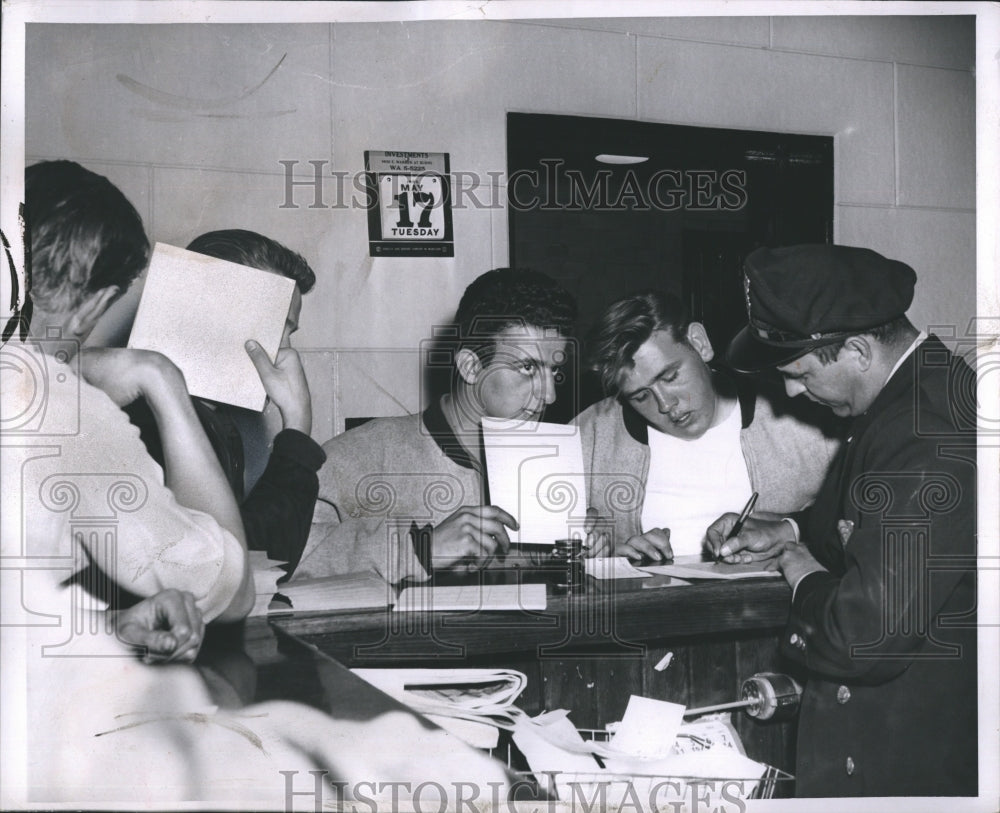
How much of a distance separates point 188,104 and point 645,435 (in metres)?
1.23

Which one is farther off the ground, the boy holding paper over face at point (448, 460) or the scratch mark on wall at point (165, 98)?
the scratch mark on wall at point (165, 98)

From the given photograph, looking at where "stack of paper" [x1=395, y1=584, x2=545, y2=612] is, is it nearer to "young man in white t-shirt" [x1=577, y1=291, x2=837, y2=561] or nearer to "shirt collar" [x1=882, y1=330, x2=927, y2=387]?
"young man in white t-shirt" [x1=577, y1=291, x2=837, y2=561]

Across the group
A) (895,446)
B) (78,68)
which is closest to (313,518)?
(78,68)

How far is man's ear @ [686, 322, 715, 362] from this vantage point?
2.08 meters

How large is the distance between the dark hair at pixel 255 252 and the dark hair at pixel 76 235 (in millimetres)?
134

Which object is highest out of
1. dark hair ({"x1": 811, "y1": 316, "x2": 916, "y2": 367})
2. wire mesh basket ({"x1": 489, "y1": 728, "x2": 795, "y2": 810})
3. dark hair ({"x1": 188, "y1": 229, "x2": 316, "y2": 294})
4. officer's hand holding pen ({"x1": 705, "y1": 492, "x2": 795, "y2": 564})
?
dark hair ({"x1": 188, "y1": 229, "x2": 316, "y2": 294})

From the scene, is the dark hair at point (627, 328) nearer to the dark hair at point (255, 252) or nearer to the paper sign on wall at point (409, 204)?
the paper sign on wall at point (409, 204)

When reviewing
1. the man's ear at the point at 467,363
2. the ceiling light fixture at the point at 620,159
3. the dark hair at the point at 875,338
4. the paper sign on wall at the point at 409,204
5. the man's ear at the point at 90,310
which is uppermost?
the ceiling light fixture at the point at 620,159

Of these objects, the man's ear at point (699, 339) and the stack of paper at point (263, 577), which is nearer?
the stack of paper at point (263, 577)

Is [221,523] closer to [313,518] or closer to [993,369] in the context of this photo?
[313,518]

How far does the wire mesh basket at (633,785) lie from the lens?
1988 millimetres

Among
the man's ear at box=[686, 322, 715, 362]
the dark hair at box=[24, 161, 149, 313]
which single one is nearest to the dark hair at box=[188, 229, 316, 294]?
the dark hair at box=[24, 161, 149, 313]

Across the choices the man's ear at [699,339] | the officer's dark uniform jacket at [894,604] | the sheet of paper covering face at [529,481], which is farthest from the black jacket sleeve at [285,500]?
the officer's dark uniform jacket at [894,604]

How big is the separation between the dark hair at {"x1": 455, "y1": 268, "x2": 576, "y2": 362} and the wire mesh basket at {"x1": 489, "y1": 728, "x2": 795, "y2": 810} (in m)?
0.85
